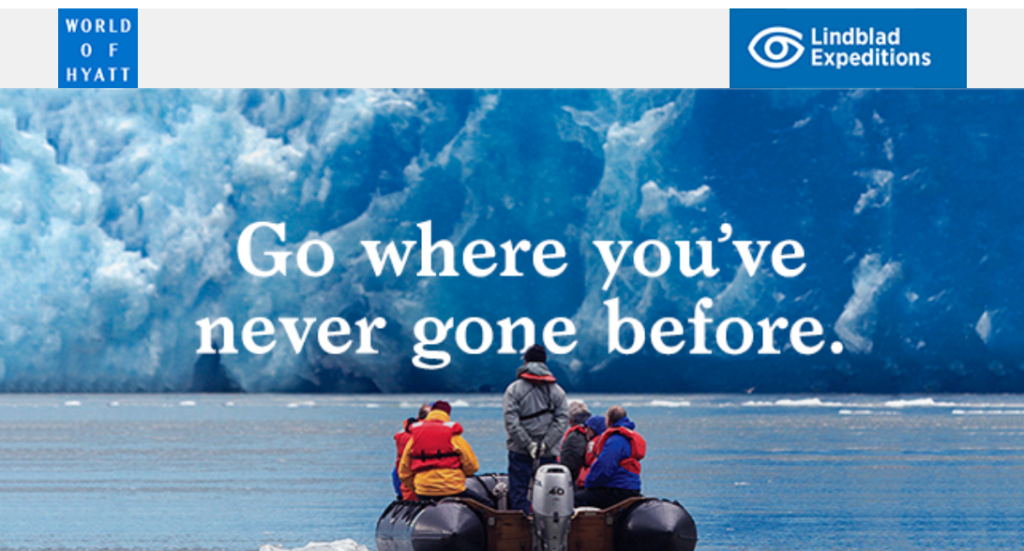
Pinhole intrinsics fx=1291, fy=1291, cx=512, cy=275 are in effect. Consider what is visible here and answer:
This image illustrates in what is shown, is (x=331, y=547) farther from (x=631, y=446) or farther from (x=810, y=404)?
(x=810, y=404)

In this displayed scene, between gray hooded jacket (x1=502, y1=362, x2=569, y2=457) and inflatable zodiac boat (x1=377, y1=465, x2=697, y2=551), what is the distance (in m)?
0.48

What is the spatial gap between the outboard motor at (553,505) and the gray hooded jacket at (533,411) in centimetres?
49

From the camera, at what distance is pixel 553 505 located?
10.1 m

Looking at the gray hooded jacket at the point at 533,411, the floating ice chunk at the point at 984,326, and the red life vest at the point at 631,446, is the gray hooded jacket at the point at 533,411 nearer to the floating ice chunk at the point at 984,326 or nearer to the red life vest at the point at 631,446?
the red life vest at the point at 631,446

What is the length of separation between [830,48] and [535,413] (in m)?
33.1

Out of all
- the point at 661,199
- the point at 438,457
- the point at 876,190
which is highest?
the point at 876,190

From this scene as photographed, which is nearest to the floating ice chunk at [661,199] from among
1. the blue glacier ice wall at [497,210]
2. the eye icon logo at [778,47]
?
the blue glacier ice wall at [497,210]

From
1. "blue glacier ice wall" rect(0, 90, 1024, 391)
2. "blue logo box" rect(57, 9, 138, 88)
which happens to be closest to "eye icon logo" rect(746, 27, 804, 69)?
"blue logo box" rect(57, 9, 138, 88)

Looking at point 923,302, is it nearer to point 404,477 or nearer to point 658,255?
point 658,255

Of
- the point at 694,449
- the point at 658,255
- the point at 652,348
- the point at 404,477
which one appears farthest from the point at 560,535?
the point at 652,348

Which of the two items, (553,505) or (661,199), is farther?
(661,199)

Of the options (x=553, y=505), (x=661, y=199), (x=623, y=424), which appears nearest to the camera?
(x=553, y=505)

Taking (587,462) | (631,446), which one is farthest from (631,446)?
(587,462)

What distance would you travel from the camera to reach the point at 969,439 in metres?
35.9
